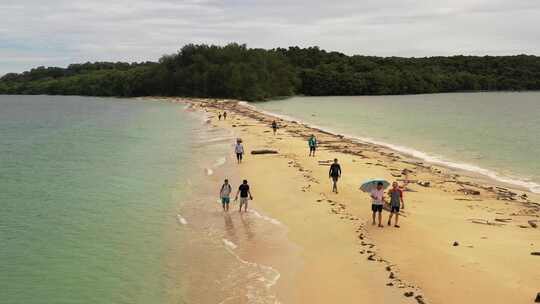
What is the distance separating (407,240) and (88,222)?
10.9m

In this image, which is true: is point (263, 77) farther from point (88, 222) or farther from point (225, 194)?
point (88, 222)

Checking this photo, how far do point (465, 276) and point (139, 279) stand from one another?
26.1ft

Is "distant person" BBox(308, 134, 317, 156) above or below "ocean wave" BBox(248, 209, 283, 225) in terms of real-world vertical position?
above

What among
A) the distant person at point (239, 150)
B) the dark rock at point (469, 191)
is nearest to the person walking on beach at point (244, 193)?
the dark rock at point (469, 191)

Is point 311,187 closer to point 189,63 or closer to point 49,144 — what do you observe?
point 49,144

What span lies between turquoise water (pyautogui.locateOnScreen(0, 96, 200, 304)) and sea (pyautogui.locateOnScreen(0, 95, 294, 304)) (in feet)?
0.13

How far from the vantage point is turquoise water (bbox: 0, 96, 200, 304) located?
563 inches

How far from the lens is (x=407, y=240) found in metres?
16.9

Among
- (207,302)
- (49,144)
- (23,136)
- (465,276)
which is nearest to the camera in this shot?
(207,302)

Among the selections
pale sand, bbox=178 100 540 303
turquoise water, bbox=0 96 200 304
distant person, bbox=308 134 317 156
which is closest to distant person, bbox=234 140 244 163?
turquoise water, bbox=0 96 200 304

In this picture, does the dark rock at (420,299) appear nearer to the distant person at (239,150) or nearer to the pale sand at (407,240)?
the pale sand at (407,240)

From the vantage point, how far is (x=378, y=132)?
58.6 metres

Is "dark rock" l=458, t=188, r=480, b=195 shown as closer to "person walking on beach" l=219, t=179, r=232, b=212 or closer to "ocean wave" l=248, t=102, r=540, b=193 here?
"ocean wave" l=248, t=102, r=540, b=193

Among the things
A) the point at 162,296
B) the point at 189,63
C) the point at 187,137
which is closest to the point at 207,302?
the point at 162,296
